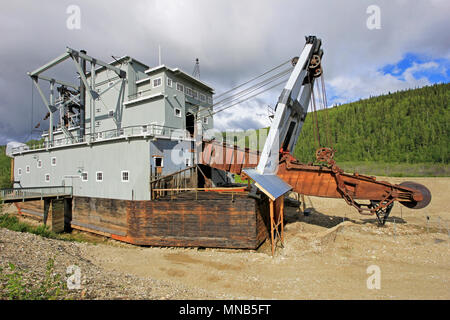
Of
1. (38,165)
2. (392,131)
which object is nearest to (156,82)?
(38,165)

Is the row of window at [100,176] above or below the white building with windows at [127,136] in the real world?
below

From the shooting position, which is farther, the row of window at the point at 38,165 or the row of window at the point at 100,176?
the row of window at the point at 38,165

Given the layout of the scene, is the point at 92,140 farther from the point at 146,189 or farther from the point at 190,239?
the point at 190,239

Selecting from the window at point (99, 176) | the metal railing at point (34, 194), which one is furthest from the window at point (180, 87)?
the metal railing at point (34, 194)

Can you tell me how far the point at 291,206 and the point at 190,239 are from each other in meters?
11.5

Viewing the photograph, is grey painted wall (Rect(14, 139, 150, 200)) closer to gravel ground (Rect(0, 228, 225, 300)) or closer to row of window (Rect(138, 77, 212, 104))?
gravel ground (Rect(0, 228, 225, 300))

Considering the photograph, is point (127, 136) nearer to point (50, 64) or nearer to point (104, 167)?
point (104, 167)

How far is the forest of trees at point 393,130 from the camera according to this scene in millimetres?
46969

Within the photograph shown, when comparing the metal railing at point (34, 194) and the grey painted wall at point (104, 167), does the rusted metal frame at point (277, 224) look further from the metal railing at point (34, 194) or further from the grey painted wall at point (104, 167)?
the metal railing at point (34, 194)

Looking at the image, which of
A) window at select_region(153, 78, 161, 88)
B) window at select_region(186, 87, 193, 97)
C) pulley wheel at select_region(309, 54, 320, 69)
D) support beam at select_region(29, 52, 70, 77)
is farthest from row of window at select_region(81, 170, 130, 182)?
pulley wheel at select_region(309, 54, 320, 69)

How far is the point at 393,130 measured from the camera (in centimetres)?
5619

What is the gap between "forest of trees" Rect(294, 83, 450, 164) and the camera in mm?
46969

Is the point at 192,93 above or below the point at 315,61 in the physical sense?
above
